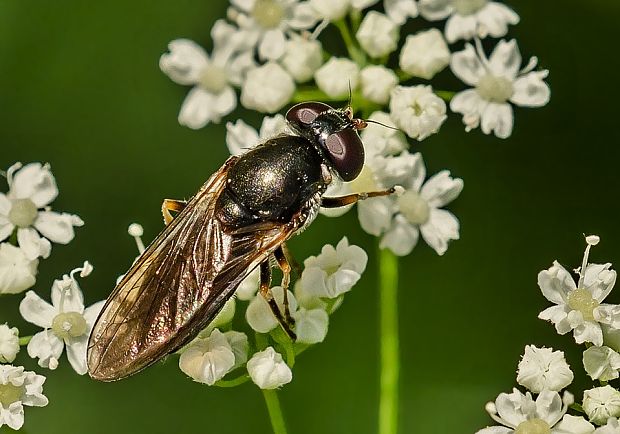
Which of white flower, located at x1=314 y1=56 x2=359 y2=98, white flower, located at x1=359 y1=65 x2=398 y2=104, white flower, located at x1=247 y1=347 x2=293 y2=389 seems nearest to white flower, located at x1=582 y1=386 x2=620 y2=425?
white flower, located at x1=247 y1=347 x2=293 y2=389

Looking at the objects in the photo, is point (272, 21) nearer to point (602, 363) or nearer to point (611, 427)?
point (602, 363)

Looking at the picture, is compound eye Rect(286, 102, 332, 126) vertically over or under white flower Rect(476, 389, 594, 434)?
over

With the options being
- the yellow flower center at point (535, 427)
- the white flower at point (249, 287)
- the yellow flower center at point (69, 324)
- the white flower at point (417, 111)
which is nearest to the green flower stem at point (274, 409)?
the white flower at point (249, 287)

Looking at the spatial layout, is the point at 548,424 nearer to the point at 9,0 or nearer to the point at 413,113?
the point at 413,113

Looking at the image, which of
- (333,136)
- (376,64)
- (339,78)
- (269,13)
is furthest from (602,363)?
(269,13)

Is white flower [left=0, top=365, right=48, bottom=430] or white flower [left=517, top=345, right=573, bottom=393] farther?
white flower [left=0, top=365, right=48, bottom=430]

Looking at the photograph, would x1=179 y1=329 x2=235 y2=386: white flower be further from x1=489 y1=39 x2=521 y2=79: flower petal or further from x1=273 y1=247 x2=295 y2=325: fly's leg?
x1=489 y1=39 x2=521 y2=79: flower petal

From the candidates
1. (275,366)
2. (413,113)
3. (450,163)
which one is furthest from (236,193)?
(450,163)
